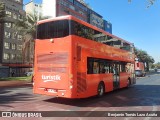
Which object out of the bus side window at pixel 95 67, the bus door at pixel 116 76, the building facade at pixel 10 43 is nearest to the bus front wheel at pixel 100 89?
the bus side window at pixel 95 67

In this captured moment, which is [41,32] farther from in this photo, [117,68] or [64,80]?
[117,68]

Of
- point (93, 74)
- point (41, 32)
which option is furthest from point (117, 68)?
point (41, 32)

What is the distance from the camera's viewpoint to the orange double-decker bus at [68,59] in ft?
36.3

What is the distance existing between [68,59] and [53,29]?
1.81 meters

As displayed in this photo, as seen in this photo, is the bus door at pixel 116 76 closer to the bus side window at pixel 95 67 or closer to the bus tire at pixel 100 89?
the bus tire at pixel 100 89

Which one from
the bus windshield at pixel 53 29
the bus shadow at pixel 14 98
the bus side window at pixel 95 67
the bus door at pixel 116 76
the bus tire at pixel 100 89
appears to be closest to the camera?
the bus windshield at pixel 53 29

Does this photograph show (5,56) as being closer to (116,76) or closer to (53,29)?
(116,76)

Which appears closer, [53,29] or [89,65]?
[53,29]

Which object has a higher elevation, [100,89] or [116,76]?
[116,76]

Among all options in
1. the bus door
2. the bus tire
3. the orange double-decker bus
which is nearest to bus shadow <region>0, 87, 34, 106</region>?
the orange double-decker bus

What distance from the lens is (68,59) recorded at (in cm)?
1103

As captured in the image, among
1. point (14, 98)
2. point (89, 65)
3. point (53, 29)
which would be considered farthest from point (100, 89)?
point (14, 98)

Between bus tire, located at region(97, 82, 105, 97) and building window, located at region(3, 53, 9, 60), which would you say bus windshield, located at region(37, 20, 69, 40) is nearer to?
bus tire, located at region(97, 82, 105, 97)

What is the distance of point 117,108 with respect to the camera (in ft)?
35.0
